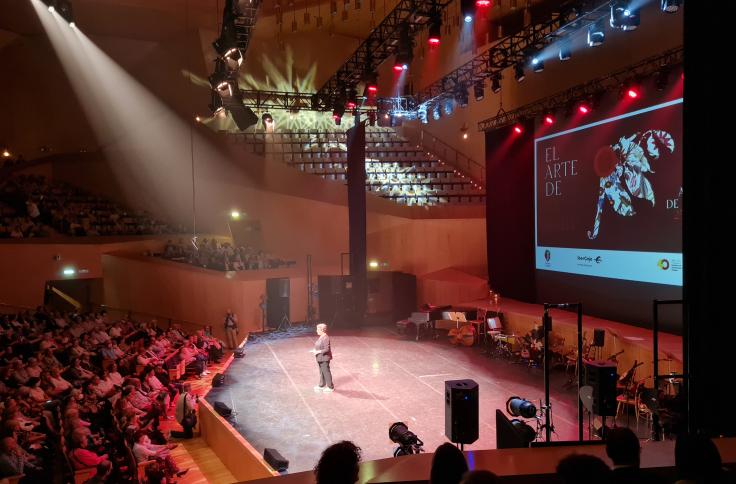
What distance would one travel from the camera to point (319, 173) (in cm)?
1772

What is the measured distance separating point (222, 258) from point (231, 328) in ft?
7.68

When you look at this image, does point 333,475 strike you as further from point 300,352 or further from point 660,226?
point 300,352

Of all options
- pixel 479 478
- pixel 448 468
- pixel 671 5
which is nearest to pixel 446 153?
pixel 671 5

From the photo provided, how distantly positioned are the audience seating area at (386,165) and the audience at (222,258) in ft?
12.1

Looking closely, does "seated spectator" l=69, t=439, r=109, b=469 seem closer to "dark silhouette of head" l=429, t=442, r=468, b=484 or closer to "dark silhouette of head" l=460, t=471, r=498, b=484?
"dark silhouette of head" l=429, t=442, r=468, b=484

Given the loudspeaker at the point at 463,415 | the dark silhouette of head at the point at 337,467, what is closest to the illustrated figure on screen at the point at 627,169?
the loudspeaker at the point at 463,415

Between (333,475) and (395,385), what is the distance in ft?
23.0

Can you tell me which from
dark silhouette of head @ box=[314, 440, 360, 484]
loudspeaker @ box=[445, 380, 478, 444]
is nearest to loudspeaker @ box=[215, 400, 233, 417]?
loudspeaker @ box=[445, 380, 478, 444]

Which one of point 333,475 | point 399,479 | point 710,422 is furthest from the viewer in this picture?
point 710,422

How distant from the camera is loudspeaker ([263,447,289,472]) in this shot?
5738 mm

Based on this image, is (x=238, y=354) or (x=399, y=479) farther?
(x=238, y=354)

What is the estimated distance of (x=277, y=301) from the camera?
14.1 meters

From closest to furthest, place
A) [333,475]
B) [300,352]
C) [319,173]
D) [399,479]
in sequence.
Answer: [333,475]
[399,479]
[300,352]
[319,173]

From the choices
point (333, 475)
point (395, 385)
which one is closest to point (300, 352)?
point (395, 385)
